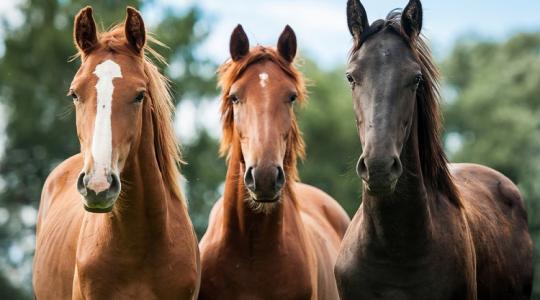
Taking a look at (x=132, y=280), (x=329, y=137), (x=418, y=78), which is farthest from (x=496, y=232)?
(x=329, y=137)

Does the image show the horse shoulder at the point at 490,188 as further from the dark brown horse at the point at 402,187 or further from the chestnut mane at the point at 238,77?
the chestnut mane at the point at 238,77

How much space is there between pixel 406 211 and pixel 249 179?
107 cm

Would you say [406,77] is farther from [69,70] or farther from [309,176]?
[309,176]

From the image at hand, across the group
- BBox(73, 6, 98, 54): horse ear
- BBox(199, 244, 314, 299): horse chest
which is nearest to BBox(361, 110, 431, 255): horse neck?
BBox(199, 244, 314, 299): horse chest

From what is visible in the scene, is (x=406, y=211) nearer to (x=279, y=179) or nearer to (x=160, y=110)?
(x=279, y=179)

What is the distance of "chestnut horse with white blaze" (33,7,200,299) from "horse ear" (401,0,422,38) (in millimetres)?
1720

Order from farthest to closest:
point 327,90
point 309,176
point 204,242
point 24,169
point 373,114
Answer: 1. point 327,90
2. point 309,176
3. point 24,169
4. point 204,242
5. point 373,114

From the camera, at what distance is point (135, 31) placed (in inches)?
242

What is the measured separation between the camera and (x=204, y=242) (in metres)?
7.22

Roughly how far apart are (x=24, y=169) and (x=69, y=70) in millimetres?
3315

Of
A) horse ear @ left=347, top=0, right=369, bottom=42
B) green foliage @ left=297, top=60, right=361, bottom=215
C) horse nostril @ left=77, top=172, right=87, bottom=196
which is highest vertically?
horse ear @ left=347, top=0, right=369, bottom=42

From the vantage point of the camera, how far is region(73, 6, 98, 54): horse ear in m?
6.02

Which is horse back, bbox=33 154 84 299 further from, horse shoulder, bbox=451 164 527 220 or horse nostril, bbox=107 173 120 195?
horse shoulder, bbox=451 164 527 220

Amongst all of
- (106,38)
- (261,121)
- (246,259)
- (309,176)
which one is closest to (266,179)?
(261,121)
